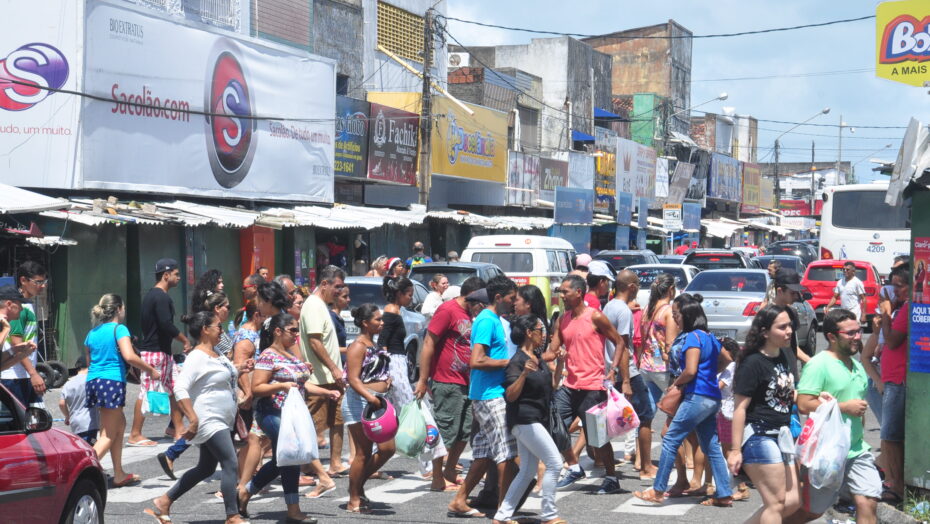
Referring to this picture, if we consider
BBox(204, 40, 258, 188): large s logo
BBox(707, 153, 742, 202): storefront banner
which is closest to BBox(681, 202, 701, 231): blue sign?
BBox(707, 153, 742, 202): storefront banner

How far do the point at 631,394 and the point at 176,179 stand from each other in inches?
504

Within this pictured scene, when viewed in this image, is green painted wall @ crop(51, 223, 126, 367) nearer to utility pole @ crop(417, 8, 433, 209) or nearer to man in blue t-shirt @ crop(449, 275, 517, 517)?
utility pole @ crop(417, 8, 433, 209)

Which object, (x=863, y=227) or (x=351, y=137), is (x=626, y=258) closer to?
(x=863, y=227)

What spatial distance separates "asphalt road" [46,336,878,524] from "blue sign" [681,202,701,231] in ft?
153

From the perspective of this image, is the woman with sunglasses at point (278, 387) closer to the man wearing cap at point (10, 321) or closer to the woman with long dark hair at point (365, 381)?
the woman with long dark hair at point (365, 381)

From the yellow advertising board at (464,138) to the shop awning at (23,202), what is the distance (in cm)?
1442

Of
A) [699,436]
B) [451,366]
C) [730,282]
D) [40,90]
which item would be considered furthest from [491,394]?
[730,282]

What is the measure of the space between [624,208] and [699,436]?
127 ft

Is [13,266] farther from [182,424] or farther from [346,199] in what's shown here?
[346,199]

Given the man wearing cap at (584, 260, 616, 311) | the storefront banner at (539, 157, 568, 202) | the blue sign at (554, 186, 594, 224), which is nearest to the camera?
the man wearing cap at (584, 260, 616, 311)

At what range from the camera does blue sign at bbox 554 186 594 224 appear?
3794cm

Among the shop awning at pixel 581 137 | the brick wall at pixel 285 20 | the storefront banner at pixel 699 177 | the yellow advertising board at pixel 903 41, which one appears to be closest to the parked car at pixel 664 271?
the brick wall at pixel 285 20

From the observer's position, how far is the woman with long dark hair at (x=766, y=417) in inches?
274

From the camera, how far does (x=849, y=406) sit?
706 cm
